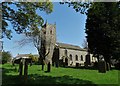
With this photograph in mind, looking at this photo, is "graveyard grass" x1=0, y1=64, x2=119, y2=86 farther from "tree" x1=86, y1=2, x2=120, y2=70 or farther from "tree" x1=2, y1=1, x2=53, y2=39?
"tree" x1=86, y1=2, x2=120, y2=70

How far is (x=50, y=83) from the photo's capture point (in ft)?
46.1

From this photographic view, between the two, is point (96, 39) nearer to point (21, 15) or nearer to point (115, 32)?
point (115, 32)

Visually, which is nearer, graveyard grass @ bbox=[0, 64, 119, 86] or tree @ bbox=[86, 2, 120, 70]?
graveyard grass @ bbox=[0, 64, 119, 86]

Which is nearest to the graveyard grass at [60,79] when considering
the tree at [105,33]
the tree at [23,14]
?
the tree at [23,14]

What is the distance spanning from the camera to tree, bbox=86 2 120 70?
128 feet

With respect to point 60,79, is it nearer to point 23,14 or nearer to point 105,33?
point 23,14

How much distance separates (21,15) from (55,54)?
5909 centimetres

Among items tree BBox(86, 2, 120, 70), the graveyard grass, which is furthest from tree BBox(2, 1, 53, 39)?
tree BBox(86, 2, 120, 70)

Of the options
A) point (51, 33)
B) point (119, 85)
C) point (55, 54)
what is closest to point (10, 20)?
point (119, 85)

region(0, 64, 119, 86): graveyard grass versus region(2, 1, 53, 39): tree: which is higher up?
region(2, 1, 53, 39): tree

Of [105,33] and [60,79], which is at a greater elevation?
[105,33]

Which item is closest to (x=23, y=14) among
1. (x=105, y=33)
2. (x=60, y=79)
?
(x=60, y=79)

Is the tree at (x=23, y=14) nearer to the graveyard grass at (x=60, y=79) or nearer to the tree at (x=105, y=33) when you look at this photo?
the graveyard grass at (x=60, y=79)

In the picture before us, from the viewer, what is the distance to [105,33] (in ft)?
131
